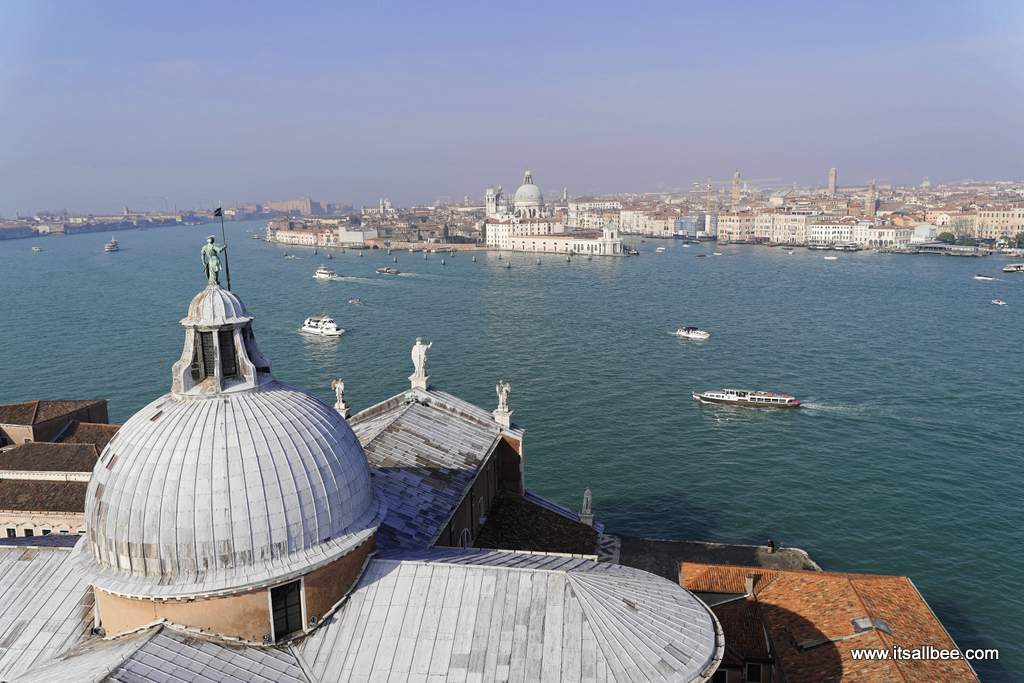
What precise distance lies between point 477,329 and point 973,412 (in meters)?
42.5

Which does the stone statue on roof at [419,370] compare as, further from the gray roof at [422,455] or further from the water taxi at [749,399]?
the water taxi at [749,399]

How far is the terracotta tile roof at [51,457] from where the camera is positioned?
1084 inches

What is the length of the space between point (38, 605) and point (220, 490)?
15.3 feet

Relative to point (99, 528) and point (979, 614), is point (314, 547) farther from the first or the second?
point (979, 614)

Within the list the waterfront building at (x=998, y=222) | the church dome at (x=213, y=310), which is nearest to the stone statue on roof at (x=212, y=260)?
the church dome at (x=213, y=310)

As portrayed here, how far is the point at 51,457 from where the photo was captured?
92.2 ft

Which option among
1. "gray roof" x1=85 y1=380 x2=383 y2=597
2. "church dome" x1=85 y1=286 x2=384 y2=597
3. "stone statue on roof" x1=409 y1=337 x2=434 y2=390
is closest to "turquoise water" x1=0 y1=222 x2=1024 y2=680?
"stone statue on roof" x1=409 y1=337 x2=434 y2=390

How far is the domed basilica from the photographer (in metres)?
11.3

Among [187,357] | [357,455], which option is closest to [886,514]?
[357,455]

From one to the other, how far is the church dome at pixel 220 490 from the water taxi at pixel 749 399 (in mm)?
37678

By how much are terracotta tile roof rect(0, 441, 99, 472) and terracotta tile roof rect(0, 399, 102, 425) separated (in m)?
4.44

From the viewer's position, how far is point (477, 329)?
241 feet

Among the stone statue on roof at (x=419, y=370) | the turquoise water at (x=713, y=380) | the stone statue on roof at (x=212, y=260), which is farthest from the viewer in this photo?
the turquoise water at (x=713, y=380)

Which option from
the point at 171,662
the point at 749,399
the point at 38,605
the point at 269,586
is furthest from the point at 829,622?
the point at 749,399
